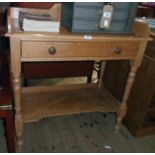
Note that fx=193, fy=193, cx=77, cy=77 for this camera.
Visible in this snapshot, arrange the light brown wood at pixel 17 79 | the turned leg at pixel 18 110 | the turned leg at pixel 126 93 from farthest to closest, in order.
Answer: the turned leg at pixel 126 93
the turned leg at pixel 18 110
the light brown wood at pixel 17 79

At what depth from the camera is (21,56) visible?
0.92 metres

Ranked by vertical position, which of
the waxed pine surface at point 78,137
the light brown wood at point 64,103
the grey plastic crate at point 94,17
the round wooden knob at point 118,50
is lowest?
the waxed pine surface at point 78,137

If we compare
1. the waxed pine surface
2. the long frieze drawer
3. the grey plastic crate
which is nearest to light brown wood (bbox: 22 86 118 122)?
the waxed pine surface

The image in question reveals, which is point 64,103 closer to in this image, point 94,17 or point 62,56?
point 62,56

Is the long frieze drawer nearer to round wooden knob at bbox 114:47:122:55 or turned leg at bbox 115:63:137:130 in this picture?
round wooden knob at bbox 114:47:122:55

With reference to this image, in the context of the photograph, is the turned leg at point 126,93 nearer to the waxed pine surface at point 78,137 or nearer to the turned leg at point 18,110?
the waxed pine surface at point 78,137

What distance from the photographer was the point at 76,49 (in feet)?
3.28

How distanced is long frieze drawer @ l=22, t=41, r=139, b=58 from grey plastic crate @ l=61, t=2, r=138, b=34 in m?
0.08

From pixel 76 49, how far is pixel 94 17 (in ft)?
0.63

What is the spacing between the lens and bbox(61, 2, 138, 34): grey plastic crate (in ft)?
3.22

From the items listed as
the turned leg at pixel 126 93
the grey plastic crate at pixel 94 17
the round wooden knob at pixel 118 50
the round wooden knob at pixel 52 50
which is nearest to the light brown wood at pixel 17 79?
the round wooden knob at pixel 52 50

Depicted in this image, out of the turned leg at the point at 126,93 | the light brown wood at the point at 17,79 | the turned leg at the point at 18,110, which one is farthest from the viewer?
the turned leg at the point at 126,93

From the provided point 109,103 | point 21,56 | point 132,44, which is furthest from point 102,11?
point 109,103

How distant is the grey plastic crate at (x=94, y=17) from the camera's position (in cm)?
98
